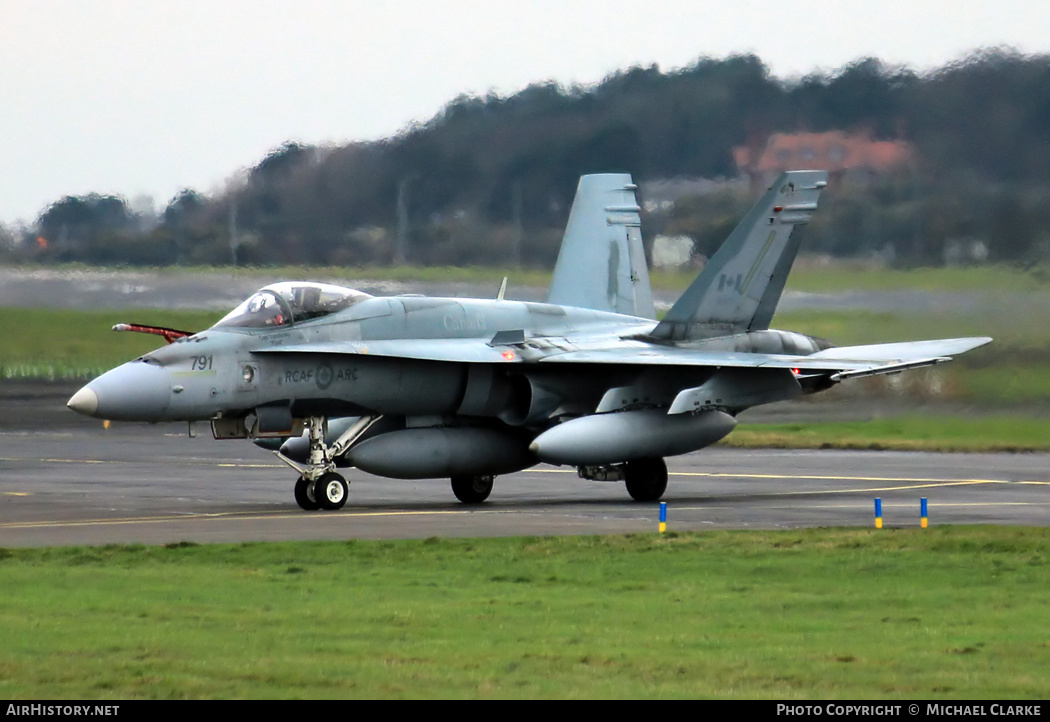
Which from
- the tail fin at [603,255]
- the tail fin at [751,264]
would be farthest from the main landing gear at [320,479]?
the tail fin at [603,255]

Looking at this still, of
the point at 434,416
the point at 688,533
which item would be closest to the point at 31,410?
the point at 434,416

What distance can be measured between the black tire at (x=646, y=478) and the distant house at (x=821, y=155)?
21.7 feet

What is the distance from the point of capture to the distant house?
23.8 metres

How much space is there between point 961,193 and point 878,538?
416 inches

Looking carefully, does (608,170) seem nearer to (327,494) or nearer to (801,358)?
(801,358)

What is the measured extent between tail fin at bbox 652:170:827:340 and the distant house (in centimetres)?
325

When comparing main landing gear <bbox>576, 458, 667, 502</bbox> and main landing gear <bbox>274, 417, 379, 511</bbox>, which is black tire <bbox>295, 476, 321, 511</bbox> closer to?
main landing gear <bbox>274, 417, 379, 511</bbox>

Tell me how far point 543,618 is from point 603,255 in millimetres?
13515

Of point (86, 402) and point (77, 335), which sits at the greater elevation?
point (77, 335)

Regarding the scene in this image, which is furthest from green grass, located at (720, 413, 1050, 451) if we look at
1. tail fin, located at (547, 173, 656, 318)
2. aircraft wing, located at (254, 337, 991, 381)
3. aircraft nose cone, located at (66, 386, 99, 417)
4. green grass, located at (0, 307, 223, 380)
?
aircraft nose cone, located at (66, 386, 99, 417)

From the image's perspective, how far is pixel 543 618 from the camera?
32.8ft

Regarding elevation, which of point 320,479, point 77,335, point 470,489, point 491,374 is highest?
point 77,335

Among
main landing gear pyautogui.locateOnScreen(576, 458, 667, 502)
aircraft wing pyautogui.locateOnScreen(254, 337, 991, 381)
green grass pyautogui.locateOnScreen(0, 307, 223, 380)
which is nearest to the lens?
aircraft wing pyautogui.locateOnScreen(254, 337, 991, 381)

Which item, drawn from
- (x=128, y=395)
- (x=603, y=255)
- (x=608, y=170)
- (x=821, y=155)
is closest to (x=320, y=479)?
(x=128, y=395)
